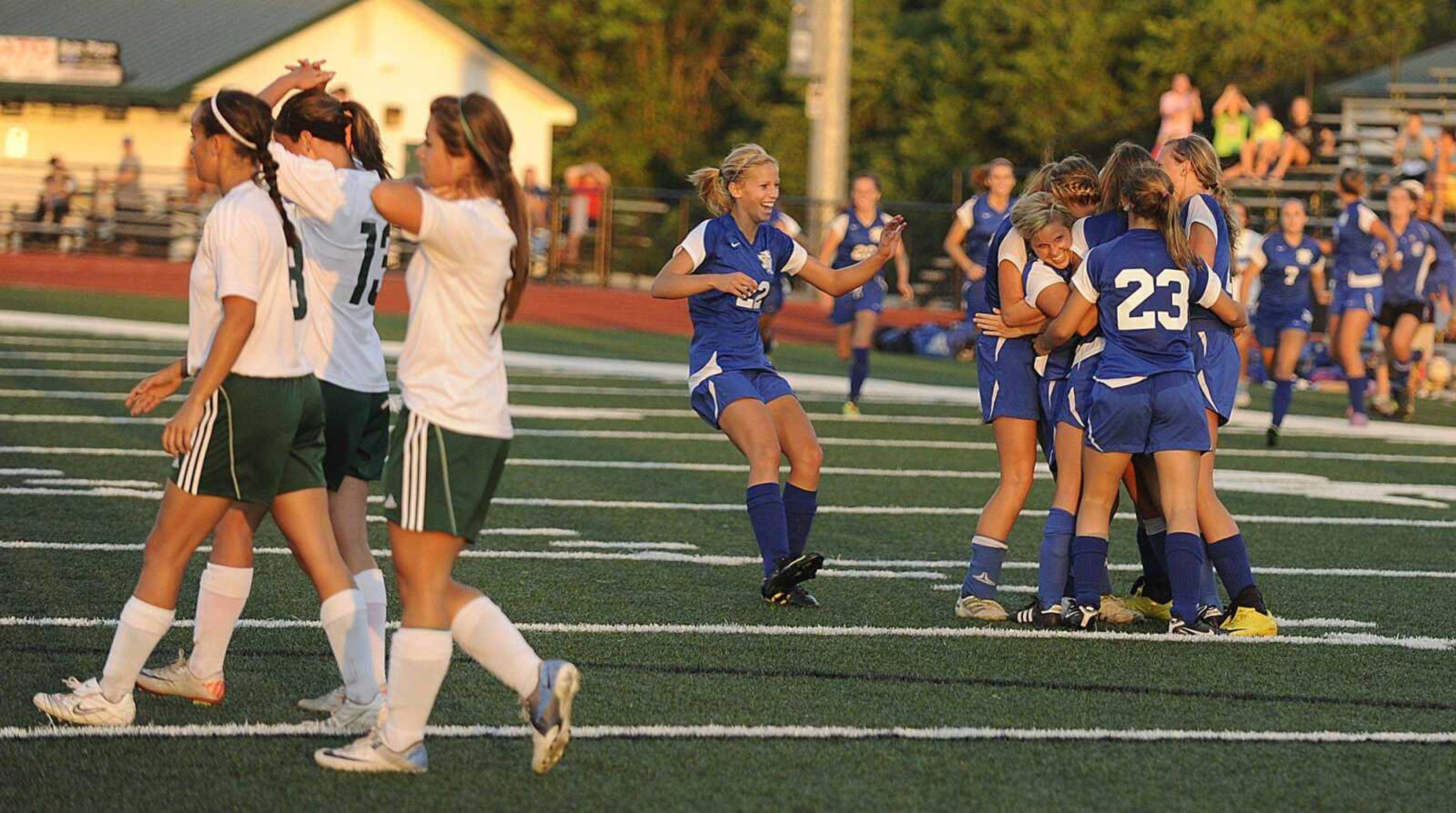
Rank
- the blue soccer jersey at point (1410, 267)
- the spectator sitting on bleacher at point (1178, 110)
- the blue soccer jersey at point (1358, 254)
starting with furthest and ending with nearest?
the spectator sitting on bleacher at point (1178, 110) < the blue soccer jersey at point (1410, 267) < the blue soccer jersey at point (1358, 254)

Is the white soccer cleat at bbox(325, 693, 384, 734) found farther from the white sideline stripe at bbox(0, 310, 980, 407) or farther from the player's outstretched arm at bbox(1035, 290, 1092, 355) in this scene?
the white sideline stripe at bbox(0, 310, 980, 407)

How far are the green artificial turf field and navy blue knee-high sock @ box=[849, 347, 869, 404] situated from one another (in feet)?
11.9

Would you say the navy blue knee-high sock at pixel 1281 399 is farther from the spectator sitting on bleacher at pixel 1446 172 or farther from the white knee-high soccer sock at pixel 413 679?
the spectator sitting on bleacher at pixel 1446 172

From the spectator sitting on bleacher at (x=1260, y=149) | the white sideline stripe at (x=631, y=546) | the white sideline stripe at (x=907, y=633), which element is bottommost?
the white sideline stripe at (x=631, y=546)

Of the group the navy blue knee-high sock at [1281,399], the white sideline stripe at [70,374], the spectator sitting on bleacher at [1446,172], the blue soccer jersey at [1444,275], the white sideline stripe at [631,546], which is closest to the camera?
the white sideline stripe at [631,546]

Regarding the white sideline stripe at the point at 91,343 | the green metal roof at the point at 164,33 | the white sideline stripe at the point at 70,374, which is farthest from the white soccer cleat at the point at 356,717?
the green metal roof at the point at 164,33

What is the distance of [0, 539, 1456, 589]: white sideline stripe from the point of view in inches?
338

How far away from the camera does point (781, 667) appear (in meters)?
6.64

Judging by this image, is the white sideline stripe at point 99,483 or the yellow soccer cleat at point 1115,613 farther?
the white sideline stripe at point 99,483

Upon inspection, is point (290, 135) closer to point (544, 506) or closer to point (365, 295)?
point (365, 295)

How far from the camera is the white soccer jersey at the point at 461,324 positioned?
16.3 feet

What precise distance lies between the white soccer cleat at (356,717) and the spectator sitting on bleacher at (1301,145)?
2414 centimetres

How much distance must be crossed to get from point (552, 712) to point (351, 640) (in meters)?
0.81

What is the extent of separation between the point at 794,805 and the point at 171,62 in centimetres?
3823
